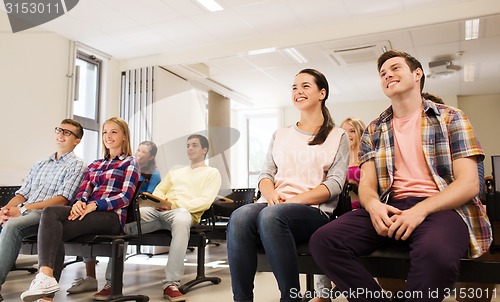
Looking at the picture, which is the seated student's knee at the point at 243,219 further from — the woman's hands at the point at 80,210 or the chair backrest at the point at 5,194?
the chair backrest at the point at 5,194

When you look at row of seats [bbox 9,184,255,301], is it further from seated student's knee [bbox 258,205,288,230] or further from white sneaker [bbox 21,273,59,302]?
seated student's knee [bbox 258,205,288,230]

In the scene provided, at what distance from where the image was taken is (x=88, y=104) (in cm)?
562

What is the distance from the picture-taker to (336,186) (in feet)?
5.59

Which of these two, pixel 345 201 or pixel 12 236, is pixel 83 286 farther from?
pixel 345 201

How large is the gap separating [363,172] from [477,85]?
693cm

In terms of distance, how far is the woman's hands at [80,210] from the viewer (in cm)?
232

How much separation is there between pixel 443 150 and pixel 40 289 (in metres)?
2.04

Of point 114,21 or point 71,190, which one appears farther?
point 114,21

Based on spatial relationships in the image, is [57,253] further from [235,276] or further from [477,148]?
[477,148]

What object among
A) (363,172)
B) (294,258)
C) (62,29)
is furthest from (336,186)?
(62,29)

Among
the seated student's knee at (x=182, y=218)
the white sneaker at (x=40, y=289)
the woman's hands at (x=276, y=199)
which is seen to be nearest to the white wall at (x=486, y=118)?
the seated student's knee at (x=182, y=218)

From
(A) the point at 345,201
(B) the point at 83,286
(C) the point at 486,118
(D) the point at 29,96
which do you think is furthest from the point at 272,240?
(C) the point at 486,118

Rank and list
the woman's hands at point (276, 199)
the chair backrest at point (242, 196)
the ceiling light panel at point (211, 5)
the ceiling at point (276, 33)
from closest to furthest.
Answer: the woman's hands at point (276, 199), the chair backrest at point (242, 196), the ceiling light panel at point (211, 5), the ceiling at point (276, 33)

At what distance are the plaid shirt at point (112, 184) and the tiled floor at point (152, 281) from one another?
654 mm
